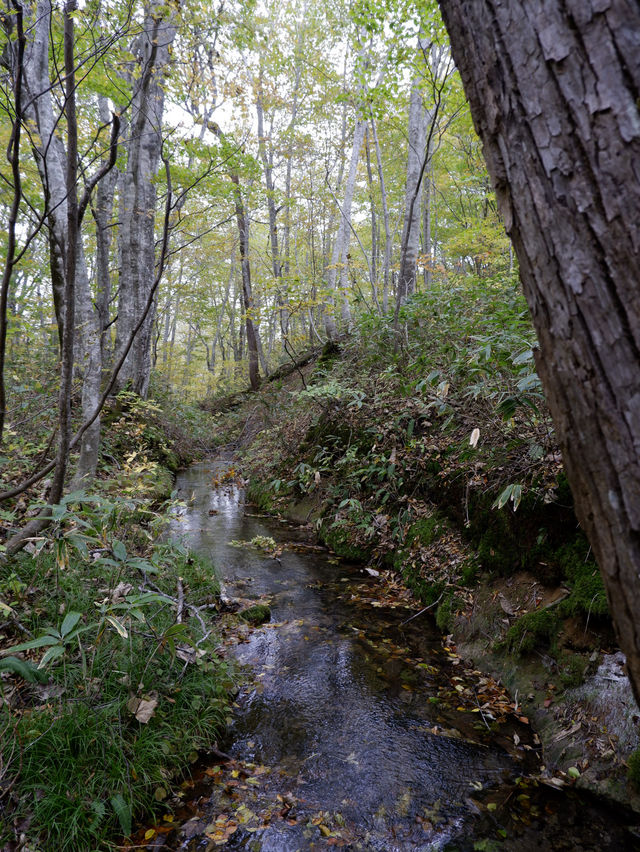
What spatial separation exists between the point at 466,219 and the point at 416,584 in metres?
15.4

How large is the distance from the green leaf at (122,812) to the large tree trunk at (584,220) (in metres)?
2.50

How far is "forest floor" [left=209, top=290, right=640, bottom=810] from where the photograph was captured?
281cm

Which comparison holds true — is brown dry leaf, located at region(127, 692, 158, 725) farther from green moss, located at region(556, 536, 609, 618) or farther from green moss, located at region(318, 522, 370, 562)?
green moss, located at region(318, 522, 370, 562)

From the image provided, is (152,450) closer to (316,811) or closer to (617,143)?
(316,811)

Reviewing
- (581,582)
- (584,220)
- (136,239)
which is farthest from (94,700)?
(136,239)

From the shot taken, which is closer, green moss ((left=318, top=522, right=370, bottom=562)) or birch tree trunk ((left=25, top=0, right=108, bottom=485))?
birch tree trunk ((left=25, top=0, right=108, bottom=485))

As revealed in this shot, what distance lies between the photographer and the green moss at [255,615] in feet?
14.2

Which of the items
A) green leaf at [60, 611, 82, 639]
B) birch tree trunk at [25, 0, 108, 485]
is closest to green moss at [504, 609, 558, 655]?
green leaf at [60, 611, 82, 639]

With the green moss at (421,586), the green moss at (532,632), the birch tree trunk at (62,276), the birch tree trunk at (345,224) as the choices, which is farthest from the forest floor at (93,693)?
the birch tree trunk at (345,224)

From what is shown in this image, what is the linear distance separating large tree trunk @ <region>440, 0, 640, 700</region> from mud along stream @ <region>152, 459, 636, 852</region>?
221cm

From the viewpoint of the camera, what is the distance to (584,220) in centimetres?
84

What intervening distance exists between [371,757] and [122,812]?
1.45m

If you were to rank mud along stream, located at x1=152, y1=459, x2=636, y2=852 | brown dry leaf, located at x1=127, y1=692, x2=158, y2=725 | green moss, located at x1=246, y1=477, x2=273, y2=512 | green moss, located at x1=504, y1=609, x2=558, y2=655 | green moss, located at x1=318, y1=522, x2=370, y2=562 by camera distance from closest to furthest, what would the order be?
mud along stream, located at x1=152, y1=459, x2=636, y2=852, brown dry leaf, located at x1=127, y1=692, x2=158, y2=725, green moss, located at x1=504, y1=609, x2=558, y2=655, green moss, located at x1=318, y1=522, x2=370, y2=562, green moss, located at x1=246, y1=477, x2=273, y2=512

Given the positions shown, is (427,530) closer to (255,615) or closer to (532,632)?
→ (532,632)
